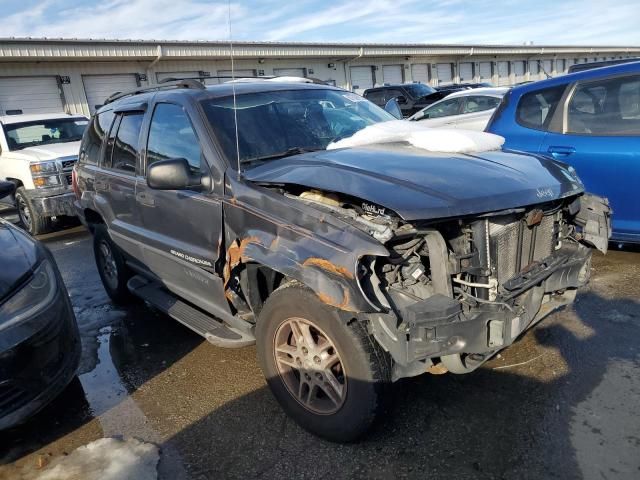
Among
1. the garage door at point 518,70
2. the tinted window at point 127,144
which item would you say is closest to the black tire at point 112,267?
the tinted window at point 127,144

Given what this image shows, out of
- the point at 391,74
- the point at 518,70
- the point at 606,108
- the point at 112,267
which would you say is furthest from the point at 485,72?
the point at 112,267

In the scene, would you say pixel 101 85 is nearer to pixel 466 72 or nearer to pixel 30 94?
pixel 30 94

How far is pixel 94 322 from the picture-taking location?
4.64 meters

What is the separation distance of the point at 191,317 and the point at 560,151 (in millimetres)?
3534

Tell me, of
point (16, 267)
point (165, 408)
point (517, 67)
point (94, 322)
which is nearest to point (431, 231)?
point (165, 408)

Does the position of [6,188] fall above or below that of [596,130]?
above

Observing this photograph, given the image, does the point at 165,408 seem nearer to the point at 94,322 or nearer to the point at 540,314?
the point at 94,322

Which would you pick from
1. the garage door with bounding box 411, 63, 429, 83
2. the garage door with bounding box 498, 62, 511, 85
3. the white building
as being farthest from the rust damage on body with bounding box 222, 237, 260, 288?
the garage door with bounding box 498, 62, 511, 85

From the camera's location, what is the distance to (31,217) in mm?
8336

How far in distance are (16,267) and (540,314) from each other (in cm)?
298

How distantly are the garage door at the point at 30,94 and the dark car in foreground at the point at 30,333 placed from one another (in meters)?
15.9

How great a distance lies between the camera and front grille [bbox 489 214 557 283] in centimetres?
246

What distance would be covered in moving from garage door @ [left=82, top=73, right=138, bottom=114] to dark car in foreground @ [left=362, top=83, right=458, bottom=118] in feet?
29.1

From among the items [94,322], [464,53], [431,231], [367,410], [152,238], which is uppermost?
[464,53]
